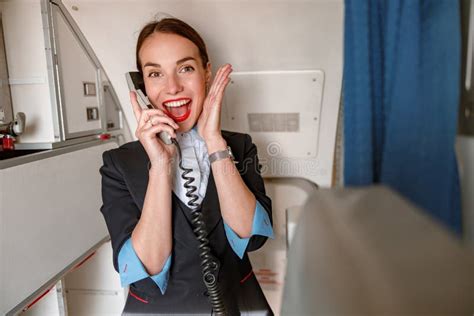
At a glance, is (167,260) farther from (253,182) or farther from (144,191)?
(253,182)

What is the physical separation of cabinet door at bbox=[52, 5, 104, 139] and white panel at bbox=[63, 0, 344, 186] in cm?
7

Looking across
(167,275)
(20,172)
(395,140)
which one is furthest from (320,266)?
(20,172)

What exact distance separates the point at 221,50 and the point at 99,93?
0.61 m

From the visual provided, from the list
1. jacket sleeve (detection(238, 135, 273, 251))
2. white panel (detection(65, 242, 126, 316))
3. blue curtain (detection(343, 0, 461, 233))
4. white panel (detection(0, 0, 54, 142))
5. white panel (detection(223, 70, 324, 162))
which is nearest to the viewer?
blue curtain (detection(343, 0, 461, 233))

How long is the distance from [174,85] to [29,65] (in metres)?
0.58

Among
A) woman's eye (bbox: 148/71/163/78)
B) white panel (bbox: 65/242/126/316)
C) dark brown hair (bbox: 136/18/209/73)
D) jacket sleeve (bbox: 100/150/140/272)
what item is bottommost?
white panel (bbox: 65/242/126/316)

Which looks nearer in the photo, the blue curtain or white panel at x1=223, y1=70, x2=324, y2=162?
the blue curtain

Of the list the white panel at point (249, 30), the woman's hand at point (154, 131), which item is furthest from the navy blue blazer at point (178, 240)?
the white panel at point (249, 30)

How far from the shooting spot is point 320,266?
381 millimetres

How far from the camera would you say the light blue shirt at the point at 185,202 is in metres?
0.94

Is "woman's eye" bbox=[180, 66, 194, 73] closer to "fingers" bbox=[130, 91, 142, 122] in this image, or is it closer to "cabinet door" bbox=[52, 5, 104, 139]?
"fingers" bbox=[130, 91, 142, 122]

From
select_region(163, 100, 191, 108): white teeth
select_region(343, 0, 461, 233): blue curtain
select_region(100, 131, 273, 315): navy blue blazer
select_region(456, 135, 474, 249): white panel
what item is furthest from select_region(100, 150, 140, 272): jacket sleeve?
select_region(456, 135, 474, 249): white panel

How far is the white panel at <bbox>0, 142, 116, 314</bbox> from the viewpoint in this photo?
3.14ft

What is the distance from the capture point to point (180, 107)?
1108 millimetres
